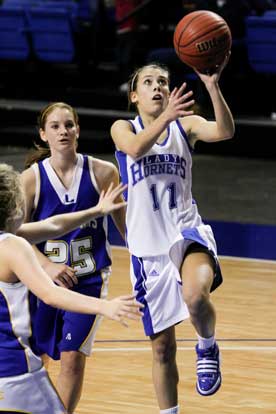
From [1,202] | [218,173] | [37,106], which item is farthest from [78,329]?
[37,106]

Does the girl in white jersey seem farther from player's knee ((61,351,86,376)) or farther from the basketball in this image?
player's knee ((61,351,86,376))

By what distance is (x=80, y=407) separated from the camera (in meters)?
6.04

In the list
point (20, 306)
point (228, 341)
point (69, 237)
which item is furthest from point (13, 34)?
point (20, 306)

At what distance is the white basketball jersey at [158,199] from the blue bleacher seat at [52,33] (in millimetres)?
8948

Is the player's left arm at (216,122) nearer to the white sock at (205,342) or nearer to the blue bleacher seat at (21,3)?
the white sock at (205,342)

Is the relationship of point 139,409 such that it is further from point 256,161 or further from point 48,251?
point 256,161

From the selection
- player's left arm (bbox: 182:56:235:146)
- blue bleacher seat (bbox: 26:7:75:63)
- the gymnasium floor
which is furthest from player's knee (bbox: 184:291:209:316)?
blue bleacher seat (bbox: 26:7:75:63)

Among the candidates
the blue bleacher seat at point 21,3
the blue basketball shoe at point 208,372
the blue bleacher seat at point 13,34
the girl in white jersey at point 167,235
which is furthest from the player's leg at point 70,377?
the blue bleacher seat at point 21,3

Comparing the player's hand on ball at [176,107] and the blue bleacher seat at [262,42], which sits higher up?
the player's hand on ball at [176,107]

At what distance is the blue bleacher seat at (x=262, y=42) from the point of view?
12617 millimetres

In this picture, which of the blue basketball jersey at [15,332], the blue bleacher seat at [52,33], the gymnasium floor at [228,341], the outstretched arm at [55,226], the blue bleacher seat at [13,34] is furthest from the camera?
the blue bleacher seat at [13,34]

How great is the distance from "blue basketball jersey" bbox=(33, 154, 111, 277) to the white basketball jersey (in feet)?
0.51

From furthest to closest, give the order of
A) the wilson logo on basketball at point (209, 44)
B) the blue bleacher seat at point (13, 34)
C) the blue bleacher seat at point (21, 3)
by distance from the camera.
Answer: the blue bleacher seat at point (21, 3), the blue bleacher seat at point (13, 34), the wilson logo on basketball at point (209, 44)

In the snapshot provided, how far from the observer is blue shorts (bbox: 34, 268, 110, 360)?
5.34 m
